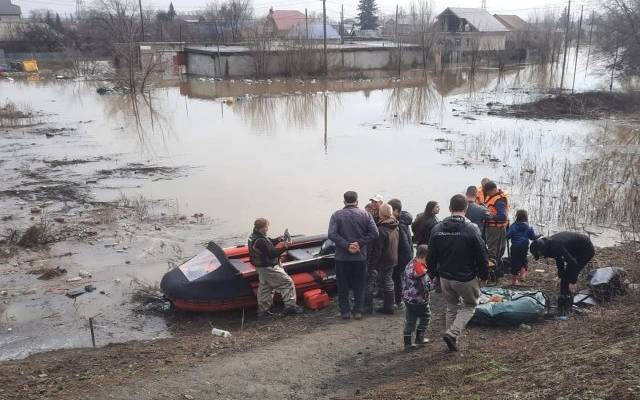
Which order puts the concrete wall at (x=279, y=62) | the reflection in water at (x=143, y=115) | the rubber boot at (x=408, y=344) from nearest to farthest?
the rubber boot at (x=408, y=344) < the reflection in water at (x=143, y=115) < the concrete wall at (x=279, y=62)

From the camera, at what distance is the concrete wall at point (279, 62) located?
4294 cm

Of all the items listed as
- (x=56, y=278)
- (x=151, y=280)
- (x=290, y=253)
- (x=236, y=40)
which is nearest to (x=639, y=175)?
(x=290, y=253)

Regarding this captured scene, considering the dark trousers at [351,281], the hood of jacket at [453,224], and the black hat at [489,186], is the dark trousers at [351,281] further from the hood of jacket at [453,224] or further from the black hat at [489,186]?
the black hat at [489,186]

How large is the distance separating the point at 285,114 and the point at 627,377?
76.8 ft

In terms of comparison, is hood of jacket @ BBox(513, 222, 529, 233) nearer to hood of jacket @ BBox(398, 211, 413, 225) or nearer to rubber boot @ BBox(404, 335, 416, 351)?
hood of jacket @ BBox(398, 211, 413, 225)

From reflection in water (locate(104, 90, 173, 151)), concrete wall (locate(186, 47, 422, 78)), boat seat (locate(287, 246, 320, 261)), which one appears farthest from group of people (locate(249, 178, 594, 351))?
concrete wall (locate(186, 47, 422, 78))

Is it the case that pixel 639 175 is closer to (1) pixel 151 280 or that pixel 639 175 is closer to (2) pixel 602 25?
(1) pixel 151 280

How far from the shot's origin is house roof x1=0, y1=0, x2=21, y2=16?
97812mm

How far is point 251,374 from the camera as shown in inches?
199

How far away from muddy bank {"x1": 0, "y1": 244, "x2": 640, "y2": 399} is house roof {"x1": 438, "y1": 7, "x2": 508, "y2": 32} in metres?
60.2

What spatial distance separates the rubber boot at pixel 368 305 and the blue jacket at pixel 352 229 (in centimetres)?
83

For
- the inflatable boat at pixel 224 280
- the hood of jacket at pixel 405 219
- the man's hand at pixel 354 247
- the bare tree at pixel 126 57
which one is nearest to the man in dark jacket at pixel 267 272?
the inflatable boat at pixel 224 280

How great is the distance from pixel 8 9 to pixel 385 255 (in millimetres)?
113201

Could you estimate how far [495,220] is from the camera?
24.5 ft
